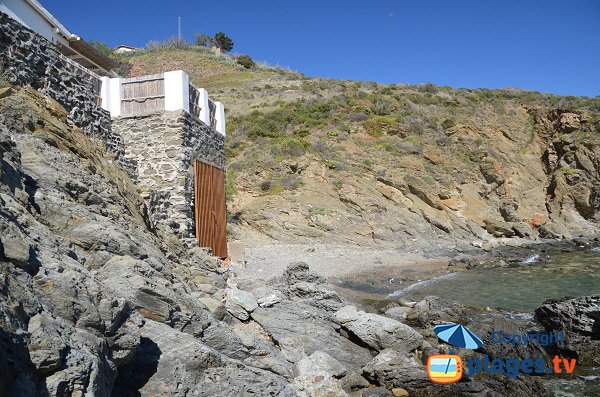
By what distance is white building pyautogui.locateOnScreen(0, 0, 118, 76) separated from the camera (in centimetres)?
1329

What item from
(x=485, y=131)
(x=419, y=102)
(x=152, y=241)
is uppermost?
(x=419, y=102)

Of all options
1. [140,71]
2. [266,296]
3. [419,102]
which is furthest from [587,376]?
[140,71]

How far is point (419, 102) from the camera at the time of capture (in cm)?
4103

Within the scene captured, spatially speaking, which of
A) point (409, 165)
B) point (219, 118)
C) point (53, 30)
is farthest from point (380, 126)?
point (53, 30)

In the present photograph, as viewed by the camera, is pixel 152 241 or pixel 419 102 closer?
pixel 152 241

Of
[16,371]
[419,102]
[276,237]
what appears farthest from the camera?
[419,102]

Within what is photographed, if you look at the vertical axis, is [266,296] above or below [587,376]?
above

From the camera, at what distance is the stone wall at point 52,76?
7.29 meters

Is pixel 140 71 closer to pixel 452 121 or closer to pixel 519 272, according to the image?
pixel 452 121

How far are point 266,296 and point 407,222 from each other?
1786cm

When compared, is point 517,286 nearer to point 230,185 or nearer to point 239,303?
point 239,303

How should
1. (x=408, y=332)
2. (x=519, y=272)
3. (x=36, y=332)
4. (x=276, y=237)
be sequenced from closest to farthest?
(x=36, y=332), (x=408, y=332), (x=519, y=272), (x=276, y=237)

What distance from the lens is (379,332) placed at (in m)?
8.54

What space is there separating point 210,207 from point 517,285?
11.9 metres
